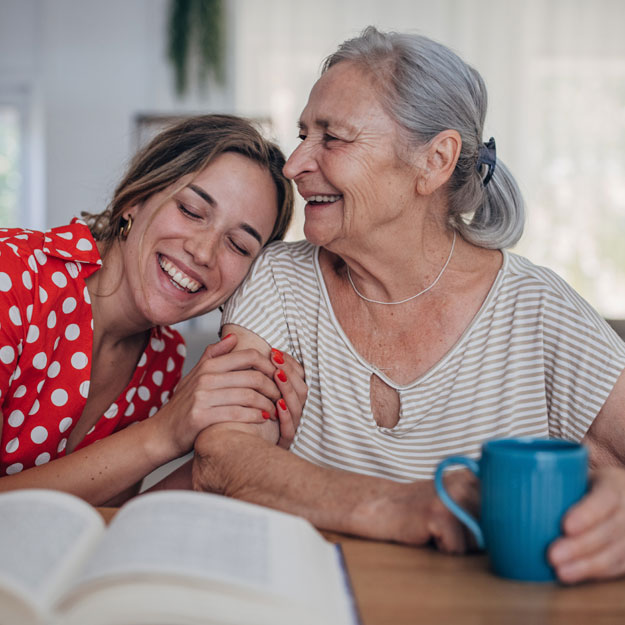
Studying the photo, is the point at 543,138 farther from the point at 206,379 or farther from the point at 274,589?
the point at 274,589

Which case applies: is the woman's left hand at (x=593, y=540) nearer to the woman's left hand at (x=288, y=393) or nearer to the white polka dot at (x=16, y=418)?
the woman's left hand at (x=288, y=393)

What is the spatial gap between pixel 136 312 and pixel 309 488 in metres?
0.70

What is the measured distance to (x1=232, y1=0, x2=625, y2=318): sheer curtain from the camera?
16.6ft

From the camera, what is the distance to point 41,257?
140 centimetres

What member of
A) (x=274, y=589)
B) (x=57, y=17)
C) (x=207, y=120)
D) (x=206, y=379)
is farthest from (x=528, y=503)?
(x=57, y=17)

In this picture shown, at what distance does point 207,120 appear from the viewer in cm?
161

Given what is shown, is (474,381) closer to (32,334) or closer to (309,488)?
(309,488)

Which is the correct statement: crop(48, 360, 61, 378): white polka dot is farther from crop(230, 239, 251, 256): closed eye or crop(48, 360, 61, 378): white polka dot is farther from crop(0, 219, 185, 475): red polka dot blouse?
crop(230, 239, 251, 256): closed eye

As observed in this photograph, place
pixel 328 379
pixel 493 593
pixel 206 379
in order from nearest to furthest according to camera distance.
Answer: pixel 493 593
pixel 206 379
pixel 328 379

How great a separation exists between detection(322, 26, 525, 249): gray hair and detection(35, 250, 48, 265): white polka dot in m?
0.63

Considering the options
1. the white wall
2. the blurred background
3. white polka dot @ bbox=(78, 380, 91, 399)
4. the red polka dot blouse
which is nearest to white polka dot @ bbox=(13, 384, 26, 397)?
the red polka dot blouse

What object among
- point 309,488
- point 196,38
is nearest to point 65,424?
point 309,488

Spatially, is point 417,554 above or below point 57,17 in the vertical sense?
below

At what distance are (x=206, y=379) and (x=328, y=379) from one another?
0.83 feet
